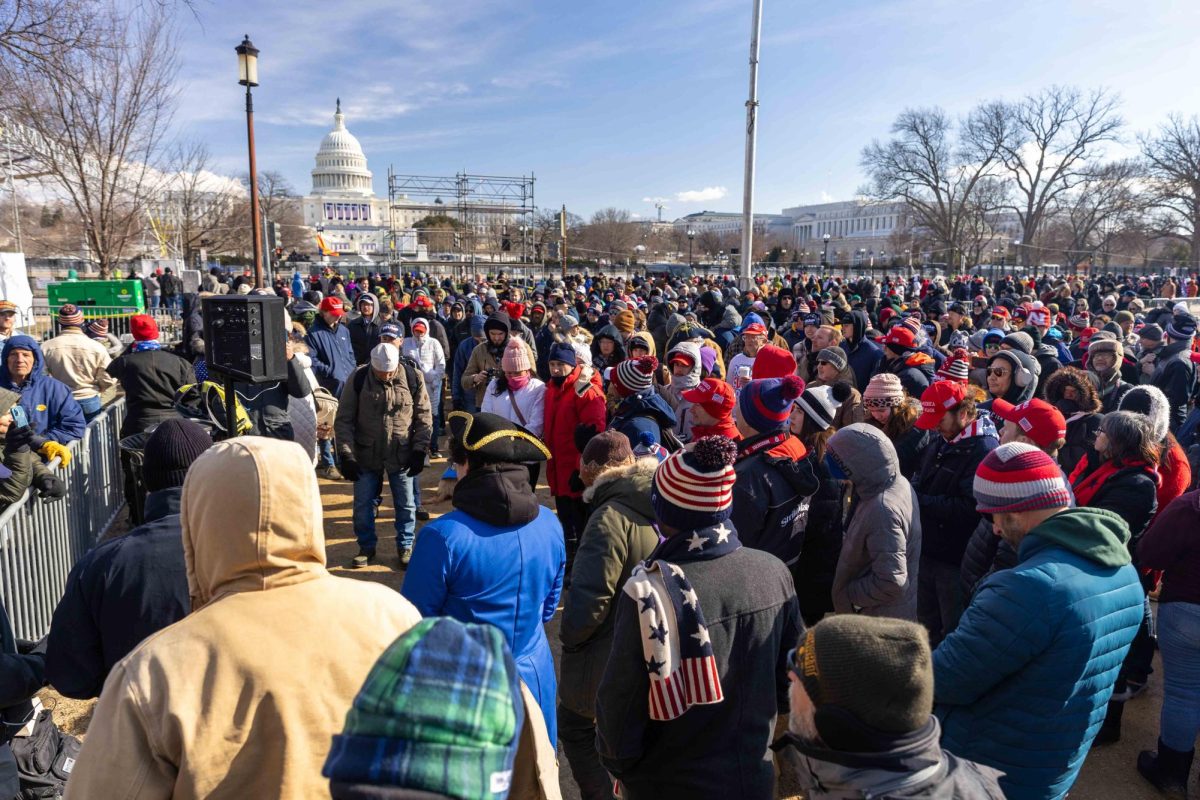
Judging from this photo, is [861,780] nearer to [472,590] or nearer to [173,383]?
[472,590]

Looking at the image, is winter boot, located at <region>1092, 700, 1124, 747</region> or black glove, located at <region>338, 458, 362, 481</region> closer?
winter boot, located at <region>1092, 700, 1124, 747</region>

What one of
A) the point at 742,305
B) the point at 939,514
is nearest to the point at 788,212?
the point at 742,305

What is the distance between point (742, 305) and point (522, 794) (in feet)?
42.7

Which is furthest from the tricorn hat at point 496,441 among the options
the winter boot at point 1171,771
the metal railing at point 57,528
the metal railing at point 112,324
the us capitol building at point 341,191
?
the us capitol building at point 341,191

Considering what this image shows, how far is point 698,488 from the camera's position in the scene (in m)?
2.30

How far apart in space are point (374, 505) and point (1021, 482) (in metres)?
5.01

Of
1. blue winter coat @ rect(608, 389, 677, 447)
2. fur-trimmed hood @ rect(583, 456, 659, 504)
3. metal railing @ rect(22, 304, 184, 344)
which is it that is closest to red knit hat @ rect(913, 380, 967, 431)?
blue winter coat @ rect(608, 389, 677, 447)

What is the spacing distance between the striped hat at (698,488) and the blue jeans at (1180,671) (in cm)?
271

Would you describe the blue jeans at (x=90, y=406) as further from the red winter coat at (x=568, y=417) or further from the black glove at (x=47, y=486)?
the red winter coat at (x=568, y=417)

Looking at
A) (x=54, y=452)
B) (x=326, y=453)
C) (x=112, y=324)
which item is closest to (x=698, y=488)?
(x=54, y=452)

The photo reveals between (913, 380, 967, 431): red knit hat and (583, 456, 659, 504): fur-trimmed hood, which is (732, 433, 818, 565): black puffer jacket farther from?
(913, 380, 967, 431): red knit hat

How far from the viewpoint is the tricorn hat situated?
9.61 feet

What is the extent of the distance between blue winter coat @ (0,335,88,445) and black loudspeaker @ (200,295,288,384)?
2417mm

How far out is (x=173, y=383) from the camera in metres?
6.27
